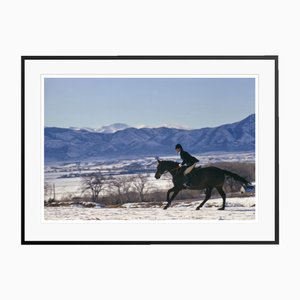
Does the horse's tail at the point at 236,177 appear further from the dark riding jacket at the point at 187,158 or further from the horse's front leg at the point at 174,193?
the horse's front leg at the point at 174,193

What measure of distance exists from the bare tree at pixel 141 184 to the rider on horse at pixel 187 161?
0.34m

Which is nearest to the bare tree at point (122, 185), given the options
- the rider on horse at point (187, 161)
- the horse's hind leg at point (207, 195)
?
the rider on horse at point (187, 161)

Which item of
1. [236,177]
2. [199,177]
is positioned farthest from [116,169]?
[236,177]

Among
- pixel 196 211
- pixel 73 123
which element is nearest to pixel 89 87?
pixel 73 123

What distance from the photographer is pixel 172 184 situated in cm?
683

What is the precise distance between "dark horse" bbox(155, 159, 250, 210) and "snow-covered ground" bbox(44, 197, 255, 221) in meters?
0.07

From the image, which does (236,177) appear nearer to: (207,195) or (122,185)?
(207,195)

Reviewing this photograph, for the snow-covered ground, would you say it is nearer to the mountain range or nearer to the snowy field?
the snowy field

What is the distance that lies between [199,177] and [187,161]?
181mm

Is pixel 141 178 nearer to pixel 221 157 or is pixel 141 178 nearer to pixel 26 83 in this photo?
pixel 221 157

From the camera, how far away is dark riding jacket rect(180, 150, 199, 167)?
22.3 feet

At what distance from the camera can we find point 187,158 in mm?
6805

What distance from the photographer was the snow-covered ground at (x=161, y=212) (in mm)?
6703

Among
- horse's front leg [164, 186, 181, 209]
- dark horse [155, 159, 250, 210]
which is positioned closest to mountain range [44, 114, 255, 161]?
dark horse [155, 159, 250, 210]
